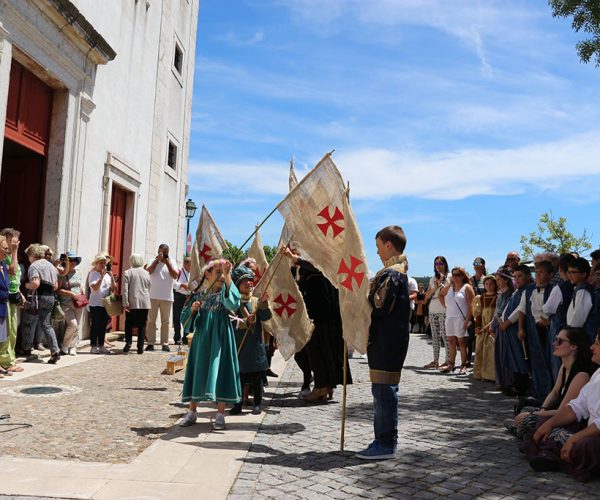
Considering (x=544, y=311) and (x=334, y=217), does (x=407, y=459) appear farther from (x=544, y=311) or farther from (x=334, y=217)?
(x=544, y=311)

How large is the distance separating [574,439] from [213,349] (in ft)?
9.93

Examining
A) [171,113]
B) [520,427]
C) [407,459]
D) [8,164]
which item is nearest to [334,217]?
[407,459]

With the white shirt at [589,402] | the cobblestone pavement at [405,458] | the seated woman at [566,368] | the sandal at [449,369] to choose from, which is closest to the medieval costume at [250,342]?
the cobblestone pavement at [405,458]

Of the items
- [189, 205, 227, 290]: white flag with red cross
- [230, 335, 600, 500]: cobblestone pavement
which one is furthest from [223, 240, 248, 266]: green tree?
[230, 335, 600, 500]: cobblestone pavement

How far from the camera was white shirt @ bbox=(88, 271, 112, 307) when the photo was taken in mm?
10508

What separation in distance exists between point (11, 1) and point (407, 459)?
309 inches

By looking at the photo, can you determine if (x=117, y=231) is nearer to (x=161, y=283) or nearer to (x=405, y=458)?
(x=161, y=283)

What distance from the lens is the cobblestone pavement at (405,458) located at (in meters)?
3.82

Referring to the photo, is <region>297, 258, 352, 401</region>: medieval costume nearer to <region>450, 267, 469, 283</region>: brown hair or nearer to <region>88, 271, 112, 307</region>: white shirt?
<region>450, 267, 469, 283</region>: brown hair

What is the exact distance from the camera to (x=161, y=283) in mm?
11555

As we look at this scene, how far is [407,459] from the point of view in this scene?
4.57m

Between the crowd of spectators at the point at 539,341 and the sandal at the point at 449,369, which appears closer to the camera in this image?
the crowd of spectators at the point at 539,341

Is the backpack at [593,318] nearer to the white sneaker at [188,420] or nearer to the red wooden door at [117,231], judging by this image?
the white sneaker at [188,420]

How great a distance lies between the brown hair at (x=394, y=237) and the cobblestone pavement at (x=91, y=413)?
2508 mm
